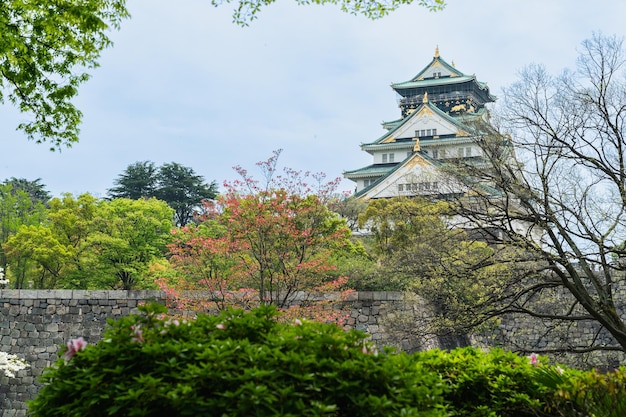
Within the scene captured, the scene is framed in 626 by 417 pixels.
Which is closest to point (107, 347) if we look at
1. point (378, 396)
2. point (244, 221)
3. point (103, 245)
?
point (378, 396)

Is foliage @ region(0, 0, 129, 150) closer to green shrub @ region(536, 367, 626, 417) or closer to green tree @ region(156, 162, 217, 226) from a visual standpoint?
green shrub @ region(536, 367, 626, 417)

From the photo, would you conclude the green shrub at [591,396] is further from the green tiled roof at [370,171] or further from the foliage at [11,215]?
the green tiled roof at [370,171]

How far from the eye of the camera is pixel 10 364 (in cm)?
1670

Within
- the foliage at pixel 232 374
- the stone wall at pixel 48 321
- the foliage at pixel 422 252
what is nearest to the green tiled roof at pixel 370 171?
the foliage at pixel 422 252

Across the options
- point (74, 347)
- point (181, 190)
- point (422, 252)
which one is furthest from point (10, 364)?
point (181, 190)

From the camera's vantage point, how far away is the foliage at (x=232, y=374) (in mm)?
3309

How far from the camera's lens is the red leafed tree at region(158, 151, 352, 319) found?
14852mm

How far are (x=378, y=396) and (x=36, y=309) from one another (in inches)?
677

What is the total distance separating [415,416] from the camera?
3387mm

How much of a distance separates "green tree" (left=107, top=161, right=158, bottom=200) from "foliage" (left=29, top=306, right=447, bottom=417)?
35.6 m

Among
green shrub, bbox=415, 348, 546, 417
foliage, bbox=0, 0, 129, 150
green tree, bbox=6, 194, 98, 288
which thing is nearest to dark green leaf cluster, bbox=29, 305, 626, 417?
green shrub, bbox=415, 348, 546, 417

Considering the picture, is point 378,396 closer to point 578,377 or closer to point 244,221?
point 578,377

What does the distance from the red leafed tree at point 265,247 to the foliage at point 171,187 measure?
73.4 ft

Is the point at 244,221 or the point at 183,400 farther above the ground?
the point at 244,221
